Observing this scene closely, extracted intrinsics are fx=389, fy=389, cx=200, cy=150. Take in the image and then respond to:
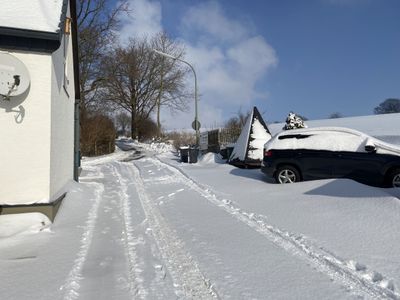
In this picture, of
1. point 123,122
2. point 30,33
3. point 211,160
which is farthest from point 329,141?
point 123,122

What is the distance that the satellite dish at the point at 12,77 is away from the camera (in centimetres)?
651

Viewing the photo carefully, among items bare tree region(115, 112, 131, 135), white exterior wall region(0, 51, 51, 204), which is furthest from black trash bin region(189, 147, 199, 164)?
bare tree region(115, 112, 131, 135)

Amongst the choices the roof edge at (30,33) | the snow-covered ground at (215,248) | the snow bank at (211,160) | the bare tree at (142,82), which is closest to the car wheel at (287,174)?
the snow-covered ground at (215,248)

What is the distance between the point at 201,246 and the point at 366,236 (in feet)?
7.66

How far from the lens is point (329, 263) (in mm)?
4543

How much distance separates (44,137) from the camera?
700 centimetres

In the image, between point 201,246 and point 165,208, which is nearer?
point 201,246

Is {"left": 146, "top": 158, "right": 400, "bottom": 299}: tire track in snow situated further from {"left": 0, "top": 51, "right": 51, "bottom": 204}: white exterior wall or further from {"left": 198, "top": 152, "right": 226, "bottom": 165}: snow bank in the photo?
{"left": 198, "top": 152, "right": 226, "bottom": 165}: snow bank

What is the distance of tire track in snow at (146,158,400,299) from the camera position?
12.5 ft

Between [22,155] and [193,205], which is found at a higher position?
[22,155]

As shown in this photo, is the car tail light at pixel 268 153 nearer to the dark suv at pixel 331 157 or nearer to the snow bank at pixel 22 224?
the dark suv at pixel 331 157

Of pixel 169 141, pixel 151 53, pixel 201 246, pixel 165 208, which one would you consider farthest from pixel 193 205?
pixel 151 53

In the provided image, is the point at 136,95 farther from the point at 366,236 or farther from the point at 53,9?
the point at 366,236

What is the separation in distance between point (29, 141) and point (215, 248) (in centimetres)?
391
